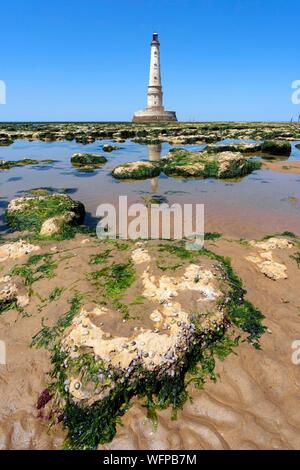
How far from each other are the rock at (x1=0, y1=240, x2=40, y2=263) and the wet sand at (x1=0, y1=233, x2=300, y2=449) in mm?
2058

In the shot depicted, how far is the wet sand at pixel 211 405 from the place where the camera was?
2.99 metres

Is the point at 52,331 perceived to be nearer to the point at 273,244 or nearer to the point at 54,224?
the point at 54,224

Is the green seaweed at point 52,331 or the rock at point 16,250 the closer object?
the green seaweed at point 52,331

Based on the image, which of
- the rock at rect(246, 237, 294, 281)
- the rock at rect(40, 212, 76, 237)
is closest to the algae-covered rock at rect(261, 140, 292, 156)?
the rock at rect(246, 237, 294, 281)

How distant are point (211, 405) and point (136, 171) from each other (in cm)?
1386

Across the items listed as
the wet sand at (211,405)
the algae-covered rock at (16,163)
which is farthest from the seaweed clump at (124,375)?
the algae-covered rock at (16,163)

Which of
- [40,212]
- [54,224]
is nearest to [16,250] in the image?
[54,224]

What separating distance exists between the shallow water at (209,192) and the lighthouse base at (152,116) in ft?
224

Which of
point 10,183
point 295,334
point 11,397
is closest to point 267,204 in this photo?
point 295,334

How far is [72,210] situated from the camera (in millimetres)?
9070

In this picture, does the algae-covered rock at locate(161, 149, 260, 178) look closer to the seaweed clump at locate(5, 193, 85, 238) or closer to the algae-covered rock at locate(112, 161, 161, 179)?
the algae-covered rock at locate(112, 161, 161, 179)

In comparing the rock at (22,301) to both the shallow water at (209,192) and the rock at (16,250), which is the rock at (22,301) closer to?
the rock at (16,250)

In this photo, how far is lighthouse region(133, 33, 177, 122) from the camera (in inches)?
2911
